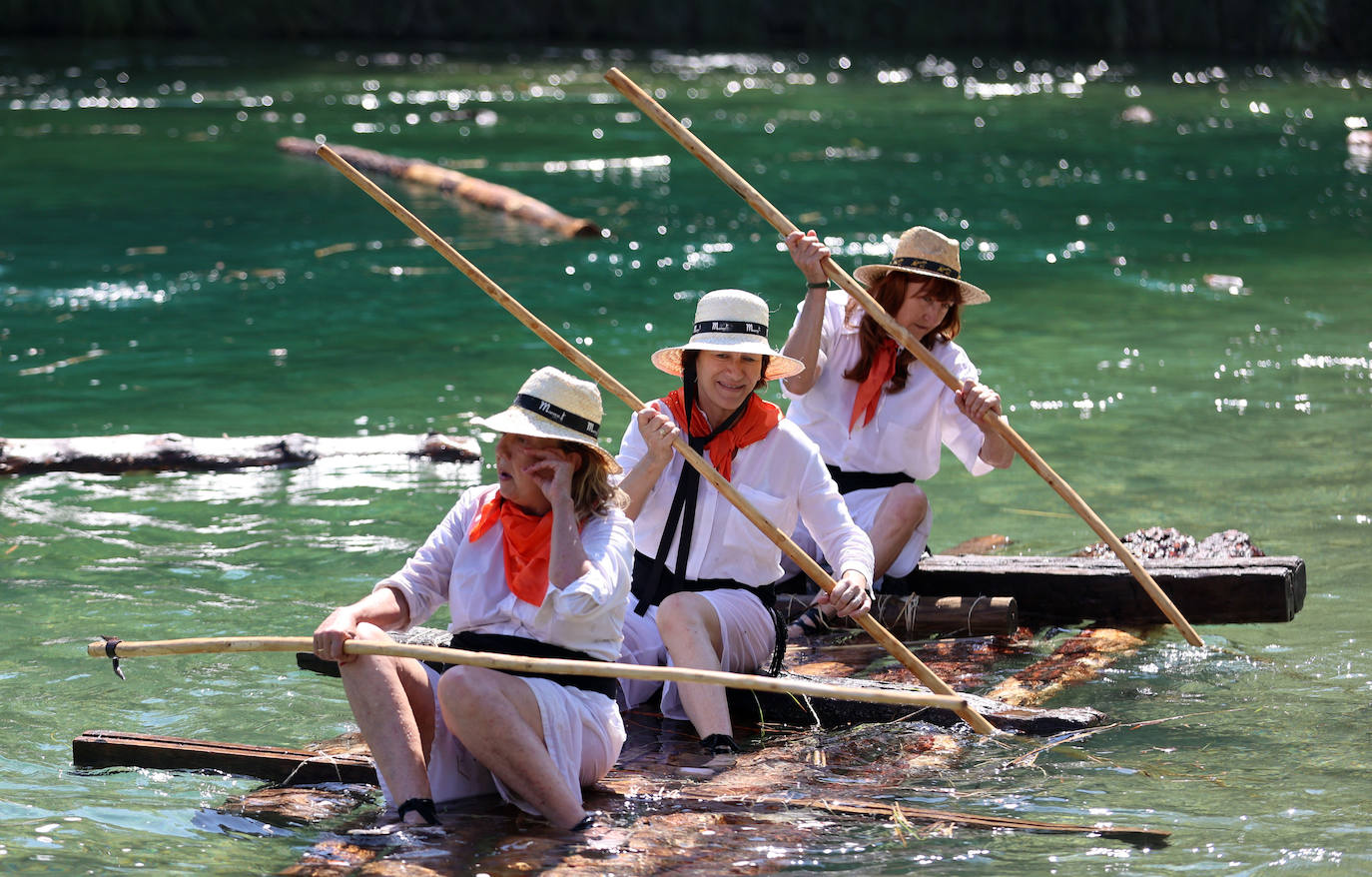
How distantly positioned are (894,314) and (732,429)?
1.39 m

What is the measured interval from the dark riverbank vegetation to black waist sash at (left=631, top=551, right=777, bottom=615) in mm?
35489

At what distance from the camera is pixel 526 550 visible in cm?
504

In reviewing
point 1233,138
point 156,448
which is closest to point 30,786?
point 156,448

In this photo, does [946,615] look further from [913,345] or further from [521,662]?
[521,662]

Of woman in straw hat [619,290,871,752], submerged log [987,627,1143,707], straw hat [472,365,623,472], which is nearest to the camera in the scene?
straw hat [472,365,623,472]

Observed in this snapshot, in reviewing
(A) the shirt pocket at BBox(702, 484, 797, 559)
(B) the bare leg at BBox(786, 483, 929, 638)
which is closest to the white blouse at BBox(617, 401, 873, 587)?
(A) the shirt pocket at BBox(702, 484, 797, 559)

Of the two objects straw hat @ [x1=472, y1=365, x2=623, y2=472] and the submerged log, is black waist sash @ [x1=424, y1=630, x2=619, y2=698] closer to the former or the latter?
straw hat @ [x1=472, y1=365, x2=623, y2=472]

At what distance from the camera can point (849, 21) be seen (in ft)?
140

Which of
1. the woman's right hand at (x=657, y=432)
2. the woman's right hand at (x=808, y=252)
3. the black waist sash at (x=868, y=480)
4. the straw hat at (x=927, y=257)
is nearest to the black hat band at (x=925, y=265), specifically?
the straw hat at (x=927, y=257)

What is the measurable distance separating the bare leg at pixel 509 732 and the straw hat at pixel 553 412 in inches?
28.2

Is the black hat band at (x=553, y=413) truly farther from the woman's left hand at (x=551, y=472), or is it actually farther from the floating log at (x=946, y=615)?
the floating log at (x=946, y=615)

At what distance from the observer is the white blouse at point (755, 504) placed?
5941mm

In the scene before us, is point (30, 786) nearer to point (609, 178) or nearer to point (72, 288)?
point (72, 288)

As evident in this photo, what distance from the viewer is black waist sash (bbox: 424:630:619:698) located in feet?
16.5
